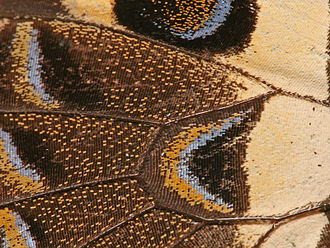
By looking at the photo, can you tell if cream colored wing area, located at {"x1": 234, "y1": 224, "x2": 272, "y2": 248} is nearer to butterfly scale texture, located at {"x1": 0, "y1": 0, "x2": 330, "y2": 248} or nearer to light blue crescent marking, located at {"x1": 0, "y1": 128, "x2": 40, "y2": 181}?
butterfly scale texture, located at {"x1": 0, "y1": 0, "x2": 330, "y2": 248}

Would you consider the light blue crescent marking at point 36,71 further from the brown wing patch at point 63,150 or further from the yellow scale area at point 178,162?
the yellow scale area at point 178,162

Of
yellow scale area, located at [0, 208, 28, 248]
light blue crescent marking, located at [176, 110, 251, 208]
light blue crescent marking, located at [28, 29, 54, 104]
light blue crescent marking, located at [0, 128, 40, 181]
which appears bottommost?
yellow scale area, located at [0, 208, 28, 248]

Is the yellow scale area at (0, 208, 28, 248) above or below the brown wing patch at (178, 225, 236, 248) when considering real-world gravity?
below

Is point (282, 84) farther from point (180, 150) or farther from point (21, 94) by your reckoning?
point (21, 94)

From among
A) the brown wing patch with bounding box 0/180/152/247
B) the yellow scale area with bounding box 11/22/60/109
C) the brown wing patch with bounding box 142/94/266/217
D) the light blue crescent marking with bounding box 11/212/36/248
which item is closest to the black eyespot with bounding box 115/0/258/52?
the brown wing patch with bounding box 142/94/266/217

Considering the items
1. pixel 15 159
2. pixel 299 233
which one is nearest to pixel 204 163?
pixel 299 233
